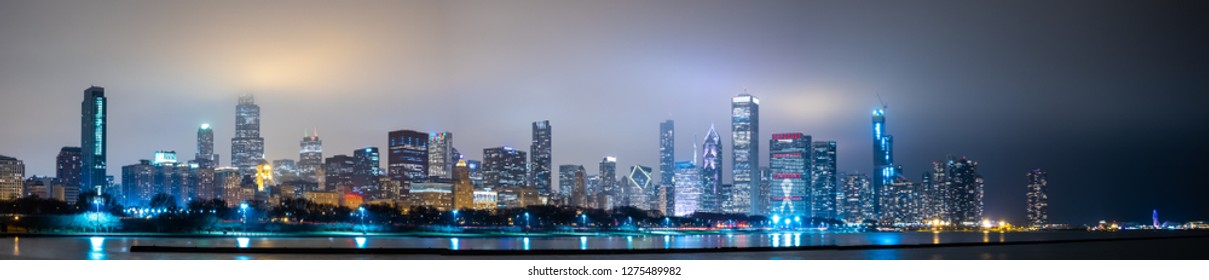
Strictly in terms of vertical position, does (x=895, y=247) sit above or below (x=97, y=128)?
below

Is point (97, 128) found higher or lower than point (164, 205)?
higher
